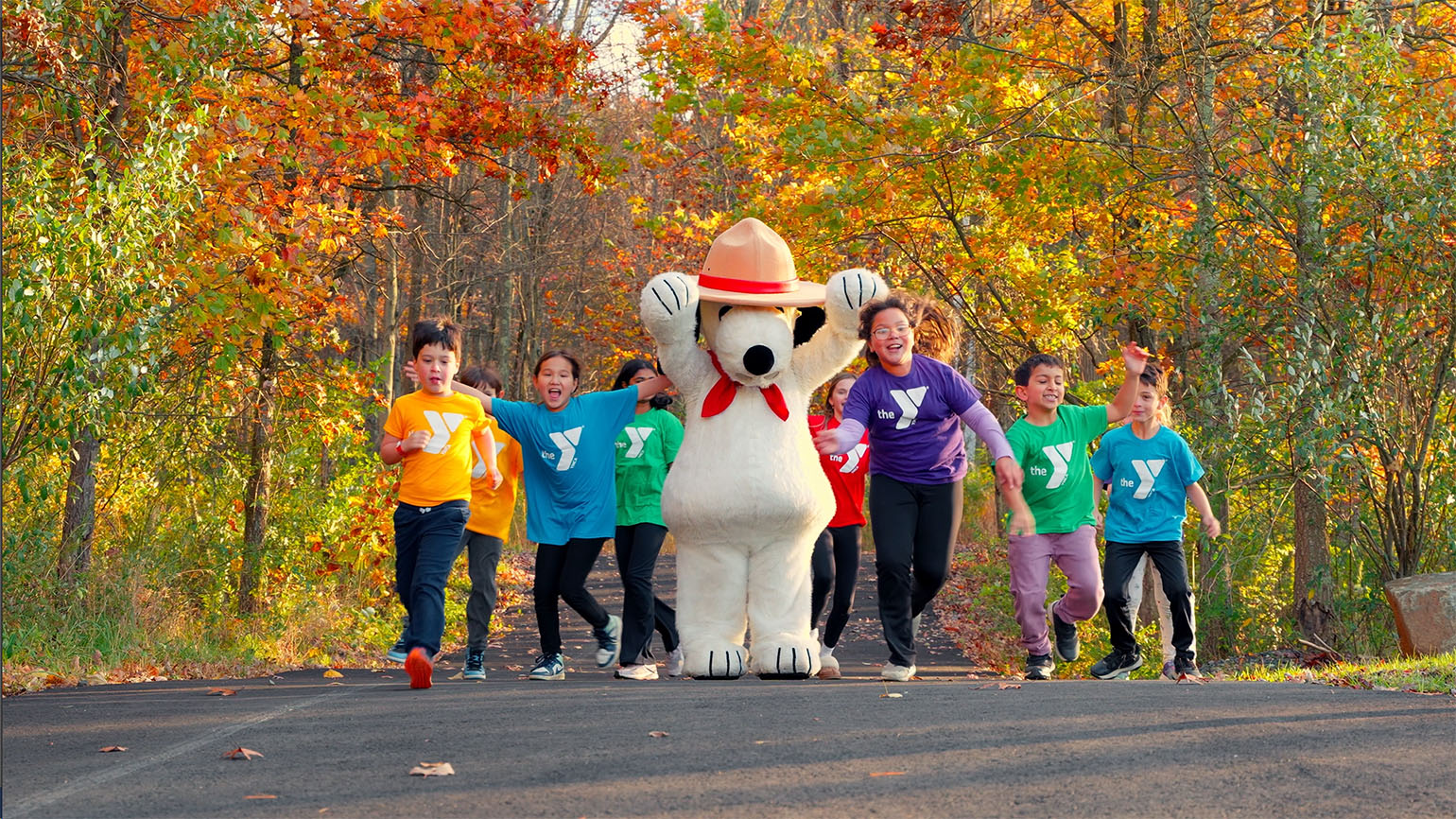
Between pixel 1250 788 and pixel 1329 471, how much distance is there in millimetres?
5822

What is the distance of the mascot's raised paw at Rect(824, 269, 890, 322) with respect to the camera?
23.2ft

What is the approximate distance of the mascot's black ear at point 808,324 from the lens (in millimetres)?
7566

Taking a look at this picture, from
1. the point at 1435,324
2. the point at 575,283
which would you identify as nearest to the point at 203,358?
the point at 1435,324

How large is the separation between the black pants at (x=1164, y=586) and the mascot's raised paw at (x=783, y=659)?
2.26 meters

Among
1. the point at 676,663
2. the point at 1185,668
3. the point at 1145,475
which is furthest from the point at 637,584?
the point at 1185,668

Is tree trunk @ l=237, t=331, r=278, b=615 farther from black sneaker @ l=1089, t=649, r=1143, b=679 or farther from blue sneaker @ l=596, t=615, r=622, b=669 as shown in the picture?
black sneaker @ l=1089, t=649, r=1143, b=679

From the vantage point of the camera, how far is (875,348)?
7645 millimetres

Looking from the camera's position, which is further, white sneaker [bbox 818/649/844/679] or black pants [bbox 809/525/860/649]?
black pants [bbox 809/525/860/649]

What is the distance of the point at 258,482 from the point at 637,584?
5669mm

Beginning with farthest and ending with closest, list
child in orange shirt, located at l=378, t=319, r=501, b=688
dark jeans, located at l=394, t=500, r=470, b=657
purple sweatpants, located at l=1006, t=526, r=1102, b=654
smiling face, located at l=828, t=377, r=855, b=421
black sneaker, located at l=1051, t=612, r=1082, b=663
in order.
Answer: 1. smiling face, located at l=828, t=377, r=855, b=421
2. black sneaker, located at l=1051, t=612, r=1082, b=663
3. purple sweatpants, located at l=1006, t=526, r=1102, b=654
4. child in orange shirt, located at l=378, t=319, r=501, b=688
5. dark jeans, located at l=394, t=500, r=470, b=657

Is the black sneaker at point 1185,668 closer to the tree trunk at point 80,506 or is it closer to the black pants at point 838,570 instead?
the black pants at point 838,570

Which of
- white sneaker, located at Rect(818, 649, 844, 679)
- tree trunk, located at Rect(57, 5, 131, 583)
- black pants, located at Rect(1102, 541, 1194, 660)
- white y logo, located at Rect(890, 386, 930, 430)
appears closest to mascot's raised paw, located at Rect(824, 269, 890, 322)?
white y logo, located at Rect(890, 386, 930, 430)

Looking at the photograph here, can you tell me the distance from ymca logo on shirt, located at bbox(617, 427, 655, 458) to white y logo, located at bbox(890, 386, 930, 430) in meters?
1.90

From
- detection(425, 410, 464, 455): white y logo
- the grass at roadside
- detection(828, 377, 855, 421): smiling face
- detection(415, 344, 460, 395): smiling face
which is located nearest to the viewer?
the grass at roadside
